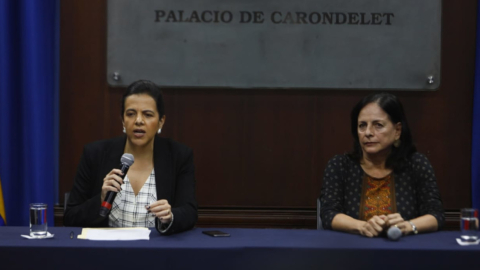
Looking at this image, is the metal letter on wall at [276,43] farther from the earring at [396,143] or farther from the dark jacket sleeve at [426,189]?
the dark jacket sleeve at [426,189]

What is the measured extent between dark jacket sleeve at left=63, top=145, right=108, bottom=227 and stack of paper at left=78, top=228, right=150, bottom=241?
18 centimetres

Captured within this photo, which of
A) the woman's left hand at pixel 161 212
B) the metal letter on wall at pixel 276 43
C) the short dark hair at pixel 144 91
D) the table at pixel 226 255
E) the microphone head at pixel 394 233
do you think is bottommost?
the table at pixel 226 255

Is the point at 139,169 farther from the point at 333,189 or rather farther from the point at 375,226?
the point at 375,226

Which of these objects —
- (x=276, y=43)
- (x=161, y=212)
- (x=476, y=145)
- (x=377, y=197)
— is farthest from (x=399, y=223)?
Answer: (x=276, y=43)

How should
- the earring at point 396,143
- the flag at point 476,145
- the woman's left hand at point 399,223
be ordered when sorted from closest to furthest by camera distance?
1. the woman's left hand at point 399,223
2. the earring at point 396,143
3. the flag at point 476,145

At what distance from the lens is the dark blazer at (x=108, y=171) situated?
234 centimetres

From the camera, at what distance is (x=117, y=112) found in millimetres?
3271

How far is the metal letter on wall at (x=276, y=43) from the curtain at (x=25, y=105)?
14.8 inches

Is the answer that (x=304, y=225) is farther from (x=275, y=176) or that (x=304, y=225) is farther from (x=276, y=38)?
(x=276, y=38)

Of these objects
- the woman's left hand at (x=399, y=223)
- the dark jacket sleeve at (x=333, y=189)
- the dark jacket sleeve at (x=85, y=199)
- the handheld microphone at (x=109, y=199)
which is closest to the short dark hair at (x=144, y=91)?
the dark jacket sleeve at (x=85, y=199)

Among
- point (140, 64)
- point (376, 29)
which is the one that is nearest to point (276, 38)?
point (376, 29)

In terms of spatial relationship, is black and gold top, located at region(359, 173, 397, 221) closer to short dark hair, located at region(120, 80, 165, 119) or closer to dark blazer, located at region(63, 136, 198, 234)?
dark blazer, located at region(63, 136, 198, 234)

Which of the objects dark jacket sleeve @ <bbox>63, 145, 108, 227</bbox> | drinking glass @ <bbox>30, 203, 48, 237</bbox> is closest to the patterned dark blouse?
dark jacket sleeve @ <bbox>63, 145, 108, 227</bbox>

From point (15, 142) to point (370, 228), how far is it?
2.02 metres
